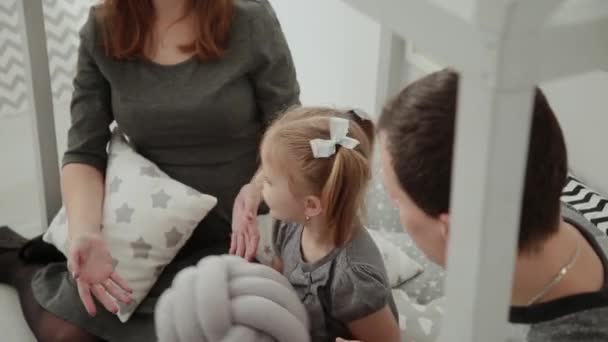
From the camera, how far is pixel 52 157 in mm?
1670

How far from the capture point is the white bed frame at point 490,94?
1.86 feet

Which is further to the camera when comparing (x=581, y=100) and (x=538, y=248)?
(x=581, y=100)

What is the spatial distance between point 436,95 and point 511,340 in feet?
0.88

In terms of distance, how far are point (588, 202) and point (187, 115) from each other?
632 mm

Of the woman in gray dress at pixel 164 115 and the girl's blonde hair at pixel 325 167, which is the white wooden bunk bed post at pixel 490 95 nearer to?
the girl's blonde hair at pixel 325 167

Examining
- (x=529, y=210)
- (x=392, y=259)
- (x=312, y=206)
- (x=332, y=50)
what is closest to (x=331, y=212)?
(x=312, y=206)

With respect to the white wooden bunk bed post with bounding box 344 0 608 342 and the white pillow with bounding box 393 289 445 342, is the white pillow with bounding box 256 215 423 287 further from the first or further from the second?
the white wooden bunk bed post with bounding box 344 0 608 342

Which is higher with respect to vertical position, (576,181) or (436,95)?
(436,95)

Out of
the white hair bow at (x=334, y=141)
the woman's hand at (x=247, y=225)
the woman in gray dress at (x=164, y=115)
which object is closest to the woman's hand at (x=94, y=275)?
the woman in gray dress at (x=164, y=115)

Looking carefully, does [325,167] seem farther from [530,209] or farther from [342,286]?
[530,209]

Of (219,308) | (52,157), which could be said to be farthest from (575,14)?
(52,157)

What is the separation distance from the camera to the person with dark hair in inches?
31.0

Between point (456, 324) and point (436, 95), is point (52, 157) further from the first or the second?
point (456, 324)

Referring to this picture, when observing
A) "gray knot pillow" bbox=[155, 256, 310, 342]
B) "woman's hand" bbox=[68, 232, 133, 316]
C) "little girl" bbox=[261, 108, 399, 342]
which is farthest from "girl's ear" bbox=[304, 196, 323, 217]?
"woman's hand" bbox=[68, 232, 133, 316]
